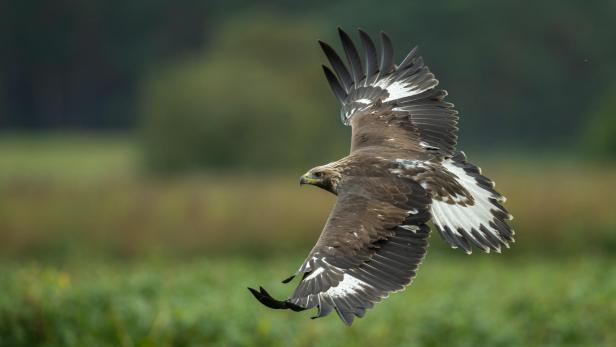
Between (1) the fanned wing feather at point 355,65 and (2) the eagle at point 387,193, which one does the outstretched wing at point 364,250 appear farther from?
(1) the fanned wing feather at point 355,65

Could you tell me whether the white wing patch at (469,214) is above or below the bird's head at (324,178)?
below

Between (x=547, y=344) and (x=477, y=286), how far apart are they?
9.51ft

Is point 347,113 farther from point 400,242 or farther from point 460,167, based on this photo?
point 400,242

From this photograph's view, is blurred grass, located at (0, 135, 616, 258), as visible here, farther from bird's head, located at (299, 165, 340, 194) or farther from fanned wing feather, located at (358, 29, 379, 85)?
bird's head, located at (299, 165, 340, 194)

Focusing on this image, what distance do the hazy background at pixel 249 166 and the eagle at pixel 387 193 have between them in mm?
2178

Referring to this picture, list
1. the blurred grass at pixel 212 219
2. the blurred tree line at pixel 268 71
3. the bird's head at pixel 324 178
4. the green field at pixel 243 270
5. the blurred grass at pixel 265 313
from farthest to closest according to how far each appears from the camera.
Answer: the blurred tree line at pixel 268 71, the blurred grass at pixel 212 219, the green field at pixel 243 270, the blurred grass at pixel 265 313, the bird's head at pixel 324 178

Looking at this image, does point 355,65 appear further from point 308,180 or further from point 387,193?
point 387,193

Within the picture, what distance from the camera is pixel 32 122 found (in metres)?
52.9

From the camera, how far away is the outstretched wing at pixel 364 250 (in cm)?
707

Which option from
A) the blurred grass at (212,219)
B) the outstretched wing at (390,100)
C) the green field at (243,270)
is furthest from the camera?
the blurred grass at (212,219)

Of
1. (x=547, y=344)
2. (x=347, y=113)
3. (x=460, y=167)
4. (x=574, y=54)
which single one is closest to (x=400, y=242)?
(x=460, y=167)

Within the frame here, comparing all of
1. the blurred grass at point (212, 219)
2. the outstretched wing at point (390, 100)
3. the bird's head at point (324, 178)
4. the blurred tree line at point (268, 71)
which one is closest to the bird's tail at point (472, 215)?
the outstretched wing at point (390, 100)

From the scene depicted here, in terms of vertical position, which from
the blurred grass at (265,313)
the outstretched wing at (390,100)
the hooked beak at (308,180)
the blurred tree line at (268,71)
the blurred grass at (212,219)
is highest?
the outstretched wing at (390,100)

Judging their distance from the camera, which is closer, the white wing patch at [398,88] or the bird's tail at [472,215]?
the bird's tail at [472,215]
